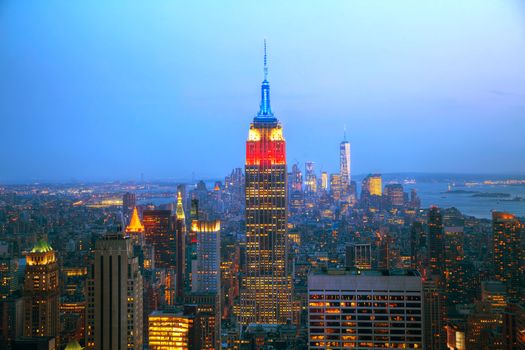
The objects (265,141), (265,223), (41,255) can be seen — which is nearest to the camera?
(41,255)

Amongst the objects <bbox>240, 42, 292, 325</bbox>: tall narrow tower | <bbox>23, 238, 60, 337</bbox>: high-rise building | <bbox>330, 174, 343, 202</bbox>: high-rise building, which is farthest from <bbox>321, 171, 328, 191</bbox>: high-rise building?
<bbox>23, 238, 60, 337</bbox>: high-rise building

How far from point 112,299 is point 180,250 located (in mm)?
7007

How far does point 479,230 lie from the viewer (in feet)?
32.3

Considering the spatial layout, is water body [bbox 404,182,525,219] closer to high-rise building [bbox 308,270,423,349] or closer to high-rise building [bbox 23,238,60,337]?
high-rise building [bbox 308,270,423,349]

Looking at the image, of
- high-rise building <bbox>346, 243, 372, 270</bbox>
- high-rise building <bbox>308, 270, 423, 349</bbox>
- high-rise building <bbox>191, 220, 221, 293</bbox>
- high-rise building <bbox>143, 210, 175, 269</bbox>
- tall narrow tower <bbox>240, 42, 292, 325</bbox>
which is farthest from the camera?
tall narrow tower <bbox>240, 42, 292, 325</bbox>

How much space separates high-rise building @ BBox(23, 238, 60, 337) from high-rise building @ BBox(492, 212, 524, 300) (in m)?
5.34

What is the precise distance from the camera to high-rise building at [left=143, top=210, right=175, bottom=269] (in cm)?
1168

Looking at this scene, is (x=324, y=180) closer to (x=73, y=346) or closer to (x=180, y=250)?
(x=180, y=250)

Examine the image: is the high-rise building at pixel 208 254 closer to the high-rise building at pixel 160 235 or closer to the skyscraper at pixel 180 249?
the skyscraper at pixel 180 249

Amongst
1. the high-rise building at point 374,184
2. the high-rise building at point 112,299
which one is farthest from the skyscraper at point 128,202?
the high-rise building at point 374,184

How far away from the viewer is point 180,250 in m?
14.9

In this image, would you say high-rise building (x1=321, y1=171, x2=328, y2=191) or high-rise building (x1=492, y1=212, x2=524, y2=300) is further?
high-rise building (x1=321, y1=171, x2=328, y2=191)

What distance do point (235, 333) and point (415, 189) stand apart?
4.14 m

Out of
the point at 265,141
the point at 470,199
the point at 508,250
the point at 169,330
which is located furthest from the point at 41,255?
the point at 265,141
